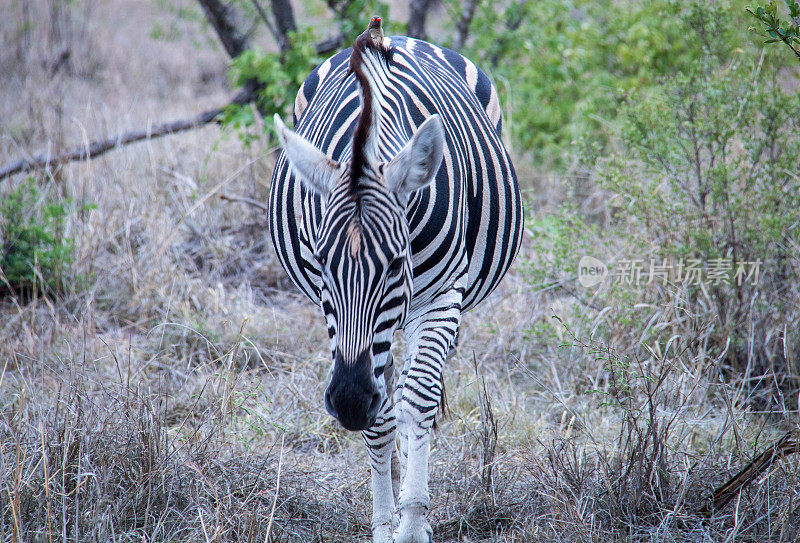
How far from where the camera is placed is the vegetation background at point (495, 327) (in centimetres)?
289

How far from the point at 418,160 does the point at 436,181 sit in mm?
492

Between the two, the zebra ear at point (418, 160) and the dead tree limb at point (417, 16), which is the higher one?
the dead tree limb at point (417, 16)

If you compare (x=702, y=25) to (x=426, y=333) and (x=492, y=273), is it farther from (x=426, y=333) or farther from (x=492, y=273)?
(x=426, y=333)

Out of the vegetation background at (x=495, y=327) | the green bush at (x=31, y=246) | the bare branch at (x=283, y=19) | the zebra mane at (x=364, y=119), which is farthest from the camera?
the bare branch at (x=283, y=19)

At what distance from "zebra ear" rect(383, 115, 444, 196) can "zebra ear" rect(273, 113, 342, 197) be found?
0.19 metres

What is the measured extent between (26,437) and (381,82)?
215 centimetres

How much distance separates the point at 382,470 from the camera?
10.0ft

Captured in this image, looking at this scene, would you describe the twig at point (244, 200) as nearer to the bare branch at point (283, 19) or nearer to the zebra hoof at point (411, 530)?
the bare branch at point (283, 19)

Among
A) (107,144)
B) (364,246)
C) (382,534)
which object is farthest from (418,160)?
(107,144)

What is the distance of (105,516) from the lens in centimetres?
261

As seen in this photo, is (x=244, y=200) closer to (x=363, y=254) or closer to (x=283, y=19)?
(x=283, y=19)

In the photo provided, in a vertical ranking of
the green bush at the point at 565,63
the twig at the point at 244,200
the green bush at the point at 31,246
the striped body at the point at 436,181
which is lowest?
the green bush at the point at 31,246

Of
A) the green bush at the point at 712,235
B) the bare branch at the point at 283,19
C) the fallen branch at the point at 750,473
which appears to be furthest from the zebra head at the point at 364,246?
the bare branch at the point at 283,19

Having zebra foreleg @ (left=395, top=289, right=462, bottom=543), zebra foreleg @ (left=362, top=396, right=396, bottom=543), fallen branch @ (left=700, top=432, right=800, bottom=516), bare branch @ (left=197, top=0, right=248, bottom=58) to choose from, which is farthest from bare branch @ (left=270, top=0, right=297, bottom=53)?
fallen branch @ (left=700, top=432, right=800, bottom=516)
